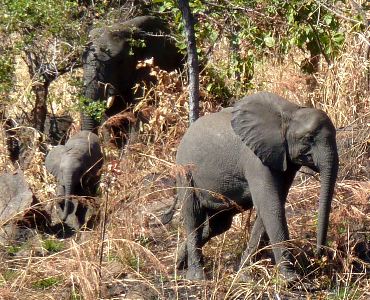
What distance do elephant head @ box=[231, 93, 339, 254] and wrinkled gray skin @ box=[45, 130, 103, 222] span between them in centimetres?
283

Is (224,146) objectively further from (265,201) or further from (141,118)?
(141,118)

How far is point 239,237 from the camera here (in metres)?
8.00

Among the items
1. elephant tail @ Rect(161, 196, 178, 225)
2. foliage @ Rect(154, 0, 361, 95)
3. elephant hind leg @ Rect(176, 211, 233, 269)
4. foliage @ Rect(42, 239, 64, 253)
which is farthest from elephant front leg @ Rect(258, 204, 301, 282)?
foliage @ Rect(154, 0, 361, 95)

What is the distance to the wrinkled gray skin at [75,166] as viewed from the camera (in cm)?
1000

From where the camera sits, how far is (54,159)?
33.7 feet

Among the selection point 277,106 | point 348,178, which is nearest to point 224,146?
point 277,106

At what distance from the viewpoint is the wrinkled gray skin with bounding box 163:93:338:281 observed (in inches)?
273

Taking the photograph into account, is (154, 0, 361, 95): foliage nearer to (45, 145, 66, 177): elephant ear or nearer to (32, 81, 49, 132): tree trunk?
(45, 145, 66, 177): elephant ear

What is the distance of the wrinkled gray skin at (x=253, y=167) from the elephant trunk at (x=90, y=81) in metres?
3.90

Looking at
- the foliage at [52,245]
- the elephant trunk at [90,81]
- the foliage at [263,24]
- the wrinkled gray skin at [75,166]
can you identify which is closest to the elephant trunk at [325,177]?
the foliage at [52,245]

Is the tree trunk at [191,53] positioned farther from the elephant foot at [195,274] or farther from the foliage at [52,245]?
the elephant foot at [195,274]

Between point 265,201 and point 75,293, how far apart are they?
133cm

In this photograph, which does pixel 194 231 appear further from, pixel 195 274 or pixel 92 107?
pixel 92 107

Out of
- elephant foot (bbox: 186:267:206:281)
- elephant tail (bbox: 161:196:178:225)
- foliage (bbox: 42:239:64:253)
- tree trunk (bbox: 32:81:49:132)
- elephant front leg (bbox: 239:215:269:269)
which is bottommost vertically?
foliage (bbox: 42:239:64:253)
